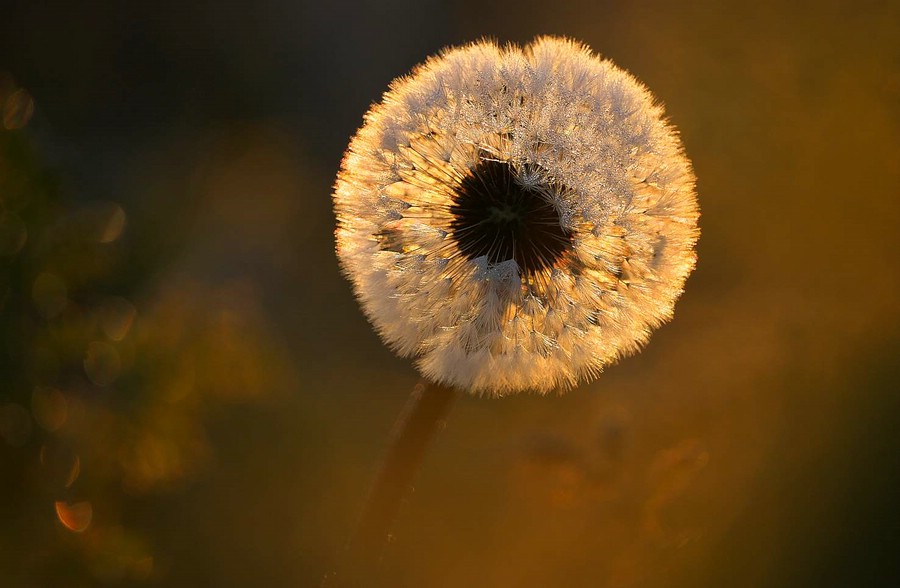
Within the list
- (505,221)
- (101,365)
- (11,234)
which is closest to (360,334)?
(101,365)

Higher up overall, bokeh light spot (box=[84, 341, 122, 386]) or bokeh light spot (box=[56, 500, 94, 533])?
bokeh light spot (box=[84, 341, 122, 386])

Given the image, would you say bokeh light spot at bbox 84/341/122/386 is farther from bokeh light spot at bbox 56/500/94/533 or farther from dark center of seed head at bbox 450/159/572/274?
dark center of seed head at bbox 450/159/572/274

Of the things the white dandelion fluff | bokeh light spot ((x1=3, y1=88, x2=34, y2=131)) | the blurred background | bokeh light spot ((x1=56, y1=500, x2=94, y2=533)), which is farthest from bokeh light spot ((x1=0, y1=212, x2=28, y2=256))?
the white dandelion fluff

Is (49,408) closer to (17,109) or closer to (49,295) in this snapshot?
(49,295)

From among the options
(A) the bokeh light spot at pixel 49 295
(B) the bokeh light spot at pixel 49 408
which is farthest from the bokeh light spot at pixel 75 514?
(A) the bokeh light spot at pixel 49 295

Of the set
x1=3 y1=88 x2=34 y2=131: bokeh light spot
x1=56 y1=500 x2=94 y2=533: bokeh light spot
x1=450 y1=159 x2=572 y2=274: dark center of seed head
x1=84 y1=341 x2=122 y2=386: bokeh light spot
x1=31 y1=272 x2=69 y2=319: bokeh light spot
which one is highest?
x1=450 y1=159 x2=572 y2=274: dark center of seed head
